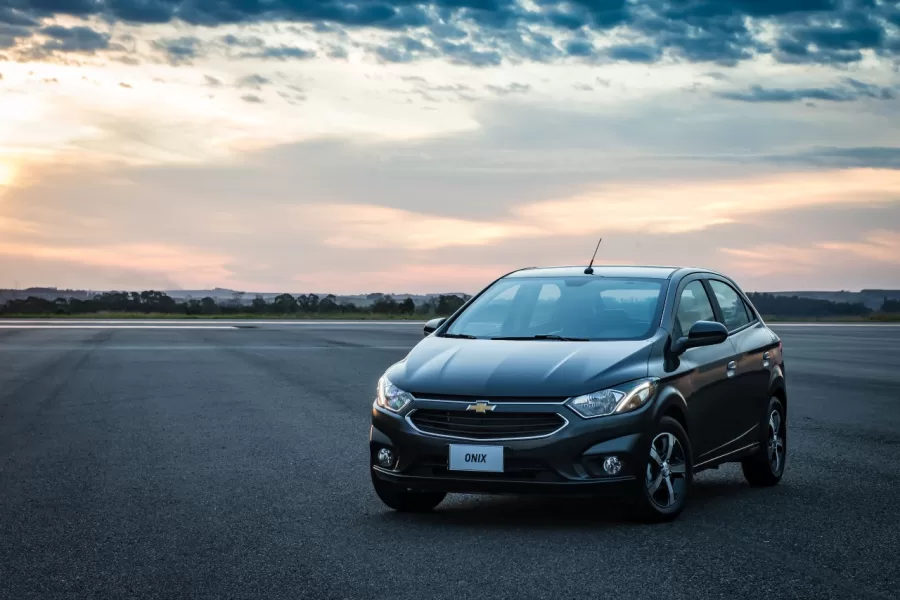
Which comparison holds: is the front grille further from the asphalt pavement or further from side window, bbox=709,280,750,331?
side window, bbox=709,280,750,331

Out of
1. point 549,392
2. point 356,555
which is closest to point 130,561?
point 356,555

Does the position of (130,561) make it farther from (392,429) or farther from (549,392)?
(549,392)

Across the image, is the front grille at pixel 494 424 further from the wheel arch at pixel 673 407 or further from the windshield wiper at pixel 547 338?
the windshield wiper at pixel 547 338

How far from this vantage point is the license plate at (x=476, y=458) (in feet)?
24.3

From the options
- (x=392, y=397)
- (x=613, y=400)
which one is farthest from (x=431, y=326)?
(x=613, y=400)

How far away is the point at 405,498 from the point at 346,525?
55 cm

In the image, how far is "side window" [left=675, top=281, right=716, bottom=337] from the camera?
8797mm

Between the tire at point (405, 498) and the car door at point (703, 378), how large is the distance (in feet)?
5.75

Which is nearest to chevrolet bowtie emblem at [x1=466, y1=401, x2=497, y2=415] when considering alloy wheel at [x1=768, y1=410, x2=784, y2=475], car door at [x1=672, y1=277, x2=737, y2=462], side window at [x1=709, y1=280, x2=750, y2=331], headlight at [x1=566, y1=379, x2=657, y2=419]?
headlight at [x1=566, y1=379, x2=657, y2=419]

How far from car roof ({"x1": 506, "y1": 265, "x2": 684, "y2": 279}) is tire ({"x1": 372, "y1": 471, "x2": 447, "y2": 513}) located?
2005 millimetres

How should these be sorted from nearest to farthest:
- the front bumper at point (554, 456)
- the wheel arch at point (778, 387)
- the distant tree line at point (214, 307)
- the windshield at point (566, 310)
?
the front bumper at point (554, 456) → the windshield at point (566, 310) → the wheel arch at point (778, 387) → the distant tree line at point (214, 307)

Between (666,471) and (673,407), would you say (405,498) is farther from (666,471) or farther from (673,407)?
(673,407)

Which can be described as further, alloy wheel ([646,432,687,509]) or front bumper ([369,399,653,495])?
alloy wheel ([646,432,687,509])

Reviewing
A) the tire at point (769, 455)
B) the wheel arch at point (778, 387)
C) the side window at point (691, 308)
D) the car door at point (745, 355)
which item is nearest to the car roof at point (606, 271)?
the side window at point (691, 308)
